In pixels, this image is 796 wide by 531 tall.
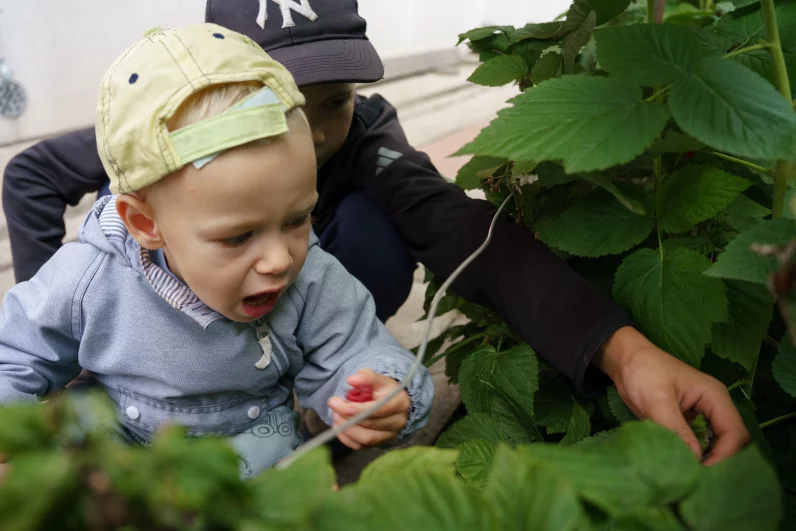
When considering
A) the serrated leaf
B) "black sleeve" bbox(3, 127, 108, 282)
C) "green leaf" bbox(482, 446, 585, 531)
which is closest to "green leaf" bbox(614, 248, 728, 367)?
the serrated leaf

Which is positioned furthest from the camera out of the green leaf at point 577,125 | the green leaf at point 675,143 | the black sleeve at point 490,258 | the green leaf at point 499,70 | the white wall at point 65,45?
the white wall at point 65,45

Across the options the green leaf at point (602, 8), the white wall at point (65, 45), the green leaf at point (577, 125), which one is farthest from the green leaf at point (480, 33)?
the white wall at point (65, 45)

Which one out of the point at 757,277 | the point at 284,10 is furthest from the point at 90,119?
the point at 757,277

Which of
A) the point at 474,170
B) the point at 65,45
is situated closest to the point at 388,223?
the point at 474,170

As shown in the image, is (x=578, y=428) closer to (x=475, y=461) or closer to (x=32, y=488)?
(x=475, y=461)

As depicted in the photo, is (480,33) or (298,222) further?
(480,33)

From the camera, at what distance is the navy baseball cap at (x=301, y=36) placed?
838 millimetres

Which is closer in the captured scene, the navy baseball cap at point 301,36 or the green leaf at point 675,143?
the green leaf at point 675,143

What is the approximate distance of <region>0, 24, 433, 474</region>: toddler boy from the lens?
1.81 ft

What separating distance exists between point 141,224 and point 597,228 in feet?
1.45

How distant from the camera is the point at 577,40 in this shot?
67 cm

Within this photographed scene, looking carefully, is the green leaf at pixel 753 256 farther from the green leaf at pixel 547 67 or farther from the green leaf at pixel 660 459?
the green leaf at pixel 547 67

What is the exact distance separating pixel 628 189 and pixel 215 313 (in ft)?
1.45

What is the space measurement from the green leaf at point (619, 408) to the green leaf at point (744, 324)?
0.09m
